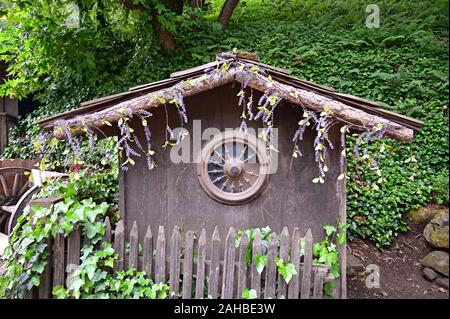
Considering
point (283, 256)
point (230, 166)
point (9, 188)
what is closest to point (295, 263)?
point (283, 256)

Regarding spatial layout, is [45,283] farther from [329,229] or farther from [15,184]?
[15,184]

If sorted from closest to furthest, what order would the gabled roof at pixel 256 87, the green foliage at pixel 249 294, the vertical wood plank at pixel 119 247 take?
the gabled roof at pixel 256 87, the green foliage at pixel 249 294, the vertical wood plank at pixel 119 247

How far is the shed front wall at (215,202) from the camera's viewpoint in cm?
338

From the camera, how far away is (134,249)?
3.13m

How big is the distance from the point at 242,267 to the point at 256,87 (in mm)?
1734

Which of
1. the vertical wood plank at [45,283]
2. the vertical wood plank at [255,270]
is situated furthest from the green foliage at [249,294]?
the vertical wood plank at [45,283]

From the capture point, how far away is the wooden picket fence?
9.77 feet

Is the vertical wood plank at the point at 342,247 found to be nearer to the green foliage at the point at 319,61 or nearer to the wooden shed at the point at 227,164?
the wooden shed at the point at 227,164

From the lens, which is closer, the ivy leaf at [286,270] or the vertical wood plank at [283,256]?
the ivy leaf at [286,270]

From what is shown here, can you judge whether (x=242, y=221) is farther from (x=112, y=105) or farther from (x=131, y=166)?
(x=112, y=105)

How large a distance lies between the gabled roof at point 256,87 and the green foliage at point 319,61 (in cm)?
280

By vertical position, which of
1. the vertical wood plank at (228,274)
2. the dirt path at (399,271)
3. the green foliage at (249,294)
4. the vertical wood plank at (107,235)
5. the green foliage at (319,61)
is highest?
the green foliage at (319,61)

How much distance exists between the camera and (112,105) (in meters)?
3.23

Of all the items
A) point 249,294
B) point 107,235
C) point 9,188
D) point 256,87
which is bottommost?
point 249,294
